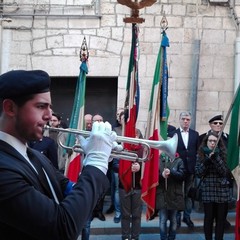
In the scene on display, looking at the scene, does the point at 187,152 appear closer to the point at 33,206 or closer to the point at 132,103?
the point at 132,103

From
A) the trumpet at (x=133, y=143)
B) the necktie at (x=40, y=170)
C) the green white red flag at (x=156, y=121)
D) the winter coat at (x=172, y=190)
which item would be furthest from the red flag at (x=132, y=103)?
the necktie at (x=40, y=170)

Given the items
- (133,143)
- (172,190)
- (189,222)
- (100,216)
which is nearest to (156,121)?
(172,190)

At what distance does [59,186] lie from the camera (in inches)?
94.8

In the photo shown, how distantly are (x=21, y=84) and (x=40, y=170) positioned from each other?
39cm

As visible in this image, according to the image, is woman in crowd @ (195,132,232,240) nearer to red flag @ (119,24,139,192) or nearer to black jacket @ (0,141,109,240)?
red flag @ (119,24,139,192)

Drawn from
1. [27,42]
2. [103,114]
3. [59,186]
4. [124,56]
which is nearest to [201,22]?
[124,56]

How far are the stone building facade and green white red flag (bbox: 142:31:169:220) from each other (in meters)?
2.55

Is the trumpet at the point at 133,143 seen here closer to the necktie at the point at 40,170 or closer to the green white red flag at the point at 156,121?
the necktie at the point at 40,170

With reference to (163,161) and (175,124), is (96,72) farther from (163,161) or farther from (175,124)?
(163,161)

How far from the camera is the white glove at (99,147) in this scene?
225 centimetres

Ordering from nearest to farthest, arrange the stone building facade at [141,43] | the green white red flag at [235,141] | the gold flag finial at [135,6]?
the green white red flag at [235,141]
the gold flag finial at [135,6]
the stone building facade at [141,43]

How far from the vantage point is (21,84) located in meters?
2.19

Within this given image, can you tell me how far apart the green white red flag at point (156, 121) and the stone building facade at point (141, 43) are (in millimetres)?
2547

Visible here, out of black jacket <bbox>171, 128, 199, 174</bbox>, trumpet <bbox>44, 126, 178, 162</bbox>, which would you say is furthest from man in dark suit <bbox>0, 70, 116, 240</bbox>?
black jacket <bbox>171, 128, 199, 174</bbox>
